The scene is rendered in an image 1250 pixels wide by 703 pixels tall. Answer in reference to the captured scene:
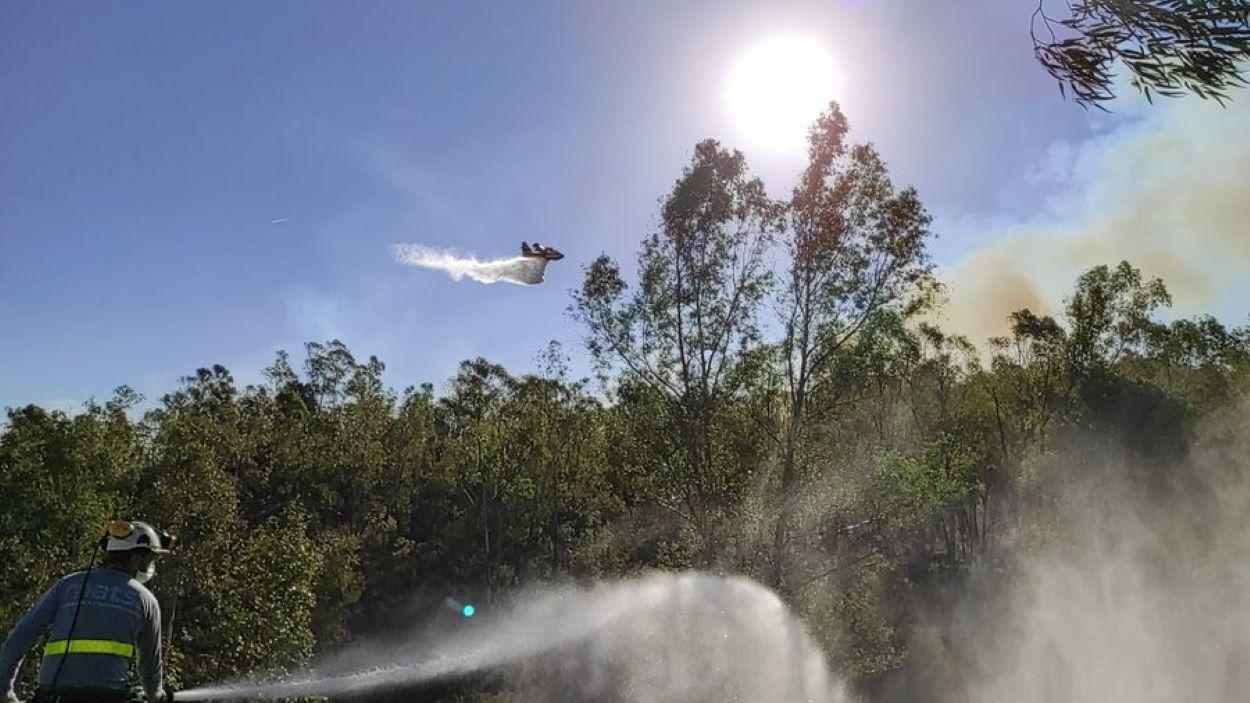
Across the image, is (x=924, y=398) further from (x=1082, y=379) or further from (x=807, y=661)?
(x=807, y=661)

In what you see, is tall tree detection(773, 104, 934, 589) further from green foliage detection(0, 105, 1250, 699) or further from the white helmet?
the white helmet

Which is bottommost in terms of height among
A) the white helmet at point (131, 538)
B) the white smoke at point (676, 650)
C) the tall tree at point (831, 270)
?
the white smoke at point (676, 650)

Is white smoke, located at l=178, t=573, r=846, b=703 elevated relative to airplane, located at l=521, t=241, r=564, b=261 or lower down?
lower down

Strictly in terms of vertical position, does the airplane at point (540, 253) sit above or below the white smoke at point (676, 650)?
above

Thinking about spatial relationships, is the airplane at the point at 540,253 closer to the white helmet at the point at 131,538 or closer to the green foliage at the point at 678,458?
the green foliage at the point at 678,458

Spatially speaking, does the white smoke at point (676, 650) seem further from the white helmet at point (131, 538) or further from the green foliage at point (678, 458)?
the white helmet at point (131, 538)

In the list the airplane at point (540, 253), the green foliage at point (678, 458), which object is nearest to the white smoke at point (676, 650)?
the green foliage at point (678, 458)

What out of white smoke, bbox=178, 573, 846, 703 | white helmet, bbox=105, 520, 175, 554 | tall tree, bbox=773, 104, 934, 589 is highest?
tall tree, bbox=773, 104, 934, 589

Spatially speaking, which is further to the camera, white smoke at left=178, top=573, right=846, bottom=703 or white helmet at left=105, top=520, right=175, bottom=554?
white smoke at left=178, top=573, right=846, bottom=703

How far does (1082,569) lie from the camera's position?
3850 cm

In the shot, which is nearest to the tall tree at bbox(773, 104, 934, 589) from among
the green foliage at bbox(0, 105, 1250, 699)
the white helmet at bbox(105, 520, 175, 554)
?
the green foliage at bbox(0, 105, 1250, 699)

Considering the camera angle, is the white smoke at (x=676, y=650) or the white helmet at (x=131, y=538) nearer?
the white helmet at (x=131, y=538)

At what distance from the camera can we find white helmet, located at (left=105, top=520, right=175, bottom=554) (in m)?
5.03

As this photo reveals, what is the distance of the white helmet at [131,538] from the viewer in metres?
5.03
